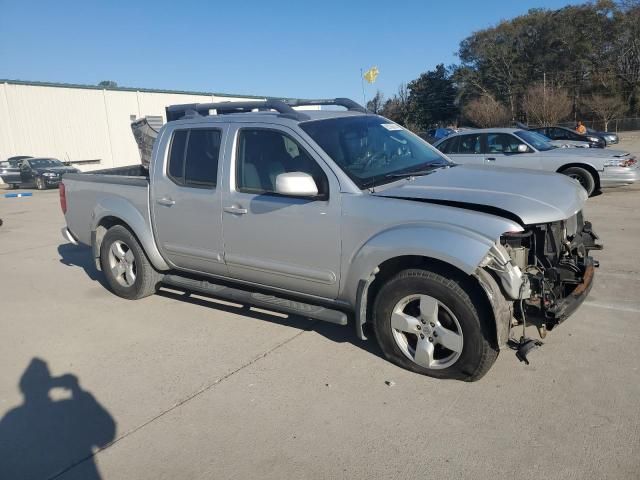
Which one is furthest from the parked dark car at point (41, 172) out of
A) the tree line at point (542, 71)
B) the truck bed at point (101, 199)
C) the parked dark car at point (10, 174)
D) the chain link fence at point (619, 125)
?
the chain link fence at point (619, 125)

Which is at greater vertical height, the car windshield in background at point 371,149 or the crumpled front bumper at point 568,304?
the car windshield in background at point 371,149

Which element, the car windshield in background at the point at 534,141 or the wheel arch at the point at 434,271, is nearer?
the wheel arch at the point at 434,271

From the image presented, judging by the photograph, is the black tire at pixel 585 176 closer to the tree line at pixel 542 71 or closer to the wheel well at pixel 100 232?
the wheel well at pixel 100 232

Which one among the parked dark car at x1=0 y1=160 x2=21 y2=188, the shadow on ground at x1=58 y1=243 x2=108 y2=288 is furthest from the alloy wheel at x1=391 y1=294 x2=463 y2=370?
the parked dark car at x1=0 y1=160 x2=21 y2=188

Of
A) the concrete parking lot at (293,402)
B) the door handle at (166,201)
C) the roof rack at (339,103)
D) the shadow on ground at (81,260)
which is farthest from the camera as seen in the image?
the shadow on ground at (81,260)

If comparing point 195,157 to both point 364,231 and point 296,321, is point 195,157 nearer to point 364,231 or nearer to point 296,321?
point 296,321

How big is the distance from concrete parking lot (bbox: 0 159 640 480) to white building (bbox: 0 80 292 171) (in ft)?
102

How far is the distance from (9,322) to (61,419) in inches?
97.2

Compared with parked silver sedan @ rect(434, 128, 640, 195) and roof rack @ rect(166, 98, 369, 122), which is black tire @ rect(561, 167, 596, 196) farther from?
roof rack @ rect(166, 98, 369, 122)

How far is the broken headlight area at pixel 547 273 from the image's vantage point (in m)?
3.50

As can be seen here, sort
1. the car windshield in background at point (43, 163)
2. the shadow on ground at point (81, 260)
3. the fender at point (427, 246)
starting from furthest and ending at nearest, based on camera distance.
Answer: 1. the car windshield in background at point (43, 163)
2. the shadow on ground at point (81, 260)
3. the fender at point (427, 246)

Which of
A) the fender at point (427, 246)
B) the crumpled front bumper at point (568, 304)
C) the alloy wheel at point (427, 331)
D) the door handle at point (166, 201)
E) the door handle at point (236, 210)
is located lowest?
the alloy wheel at point (427, 331)

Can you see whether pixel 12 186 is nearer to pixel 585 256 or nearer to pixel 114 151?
pixel 114 151

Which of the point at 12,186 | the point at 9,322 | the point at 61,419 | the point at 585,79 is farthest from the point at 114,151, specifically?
the point at 585,79
